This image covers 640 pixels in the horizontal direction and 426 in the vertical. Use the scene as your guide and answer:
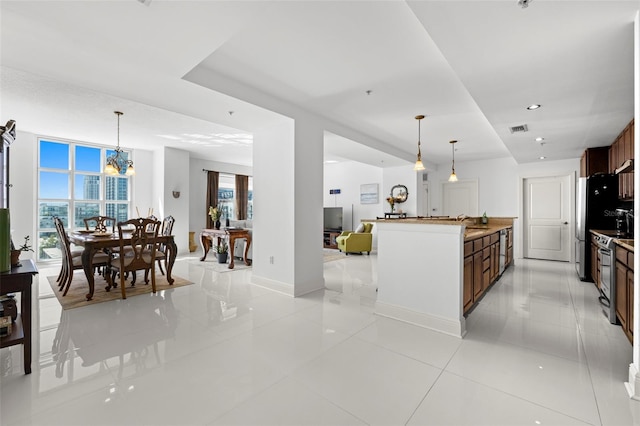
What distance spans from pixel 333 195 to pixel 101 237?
261 inches

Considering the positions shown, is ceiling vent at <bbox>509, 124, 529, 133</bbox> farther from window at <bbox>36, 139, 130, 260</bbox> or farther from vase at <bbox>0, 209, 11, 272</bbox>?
window at <bbox>36, 139, 130, 260</bbox>

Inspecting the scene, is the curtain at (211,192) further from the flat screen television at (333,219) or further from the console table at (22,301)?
the console table at (22,301)

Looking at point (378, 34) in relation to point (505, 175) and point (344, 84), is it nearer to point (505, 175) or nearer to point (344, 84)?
point (344, 84)

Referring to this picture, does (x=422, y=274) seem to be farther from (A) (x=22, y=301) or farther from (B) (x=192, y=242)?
(B) (x=192, y=242)

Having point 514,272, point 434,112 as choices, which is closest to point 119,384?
point 434,112

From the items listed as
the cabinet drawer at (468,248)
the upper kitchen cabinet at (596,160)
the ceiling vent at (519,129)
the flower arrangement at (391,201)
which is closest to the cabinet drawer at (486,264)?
the cabinet drawer at (468,248)

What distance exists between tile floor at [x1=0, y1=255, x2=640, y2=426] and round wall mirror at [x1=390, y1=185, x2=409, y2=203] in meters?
4.66

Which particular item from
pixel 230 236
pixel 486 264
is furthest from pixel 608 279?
pixel 230 236

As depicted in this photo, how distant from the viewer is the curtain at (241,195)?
359 inches

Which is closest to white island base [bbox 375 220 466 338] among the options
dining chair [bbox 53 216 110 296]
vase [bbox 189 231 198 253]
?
dining chair [bbox 53 216 110 296]

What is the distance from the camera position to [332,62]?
9.01ft

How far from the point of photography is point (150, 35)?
2078 millimetres

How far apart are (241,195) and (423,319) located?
744 cm

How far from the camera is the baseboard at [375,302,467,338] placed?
2596mm
